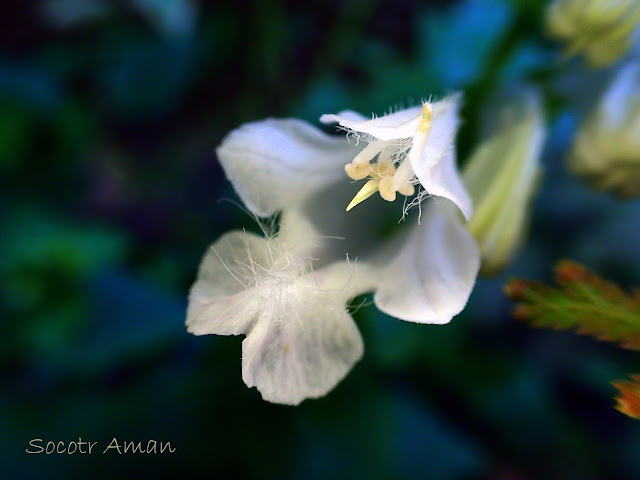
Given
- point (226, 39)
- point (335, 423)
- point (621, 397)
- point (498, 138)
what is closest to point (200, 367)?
point (335, 423)

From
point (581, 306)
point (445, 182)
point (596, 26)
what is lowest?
point (581, 306)

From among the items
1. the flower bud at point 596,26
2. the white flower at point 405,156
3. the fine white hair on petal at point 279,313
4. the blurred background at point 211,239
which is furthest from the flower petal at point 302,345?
the flower bud at point 596,26

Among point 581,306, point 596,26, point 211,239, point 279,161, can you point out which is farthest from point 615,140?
point 211,239

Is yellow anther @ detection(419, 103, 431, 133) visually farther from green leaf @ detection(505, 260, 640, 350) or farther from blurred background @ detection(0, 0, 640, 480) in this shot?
blurred background @ detection(0, 0, 640, 480)

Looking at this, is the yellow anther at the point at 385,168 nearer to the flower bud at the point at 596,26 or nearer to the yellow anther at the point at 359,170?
the yellow anther at the point at 359,170

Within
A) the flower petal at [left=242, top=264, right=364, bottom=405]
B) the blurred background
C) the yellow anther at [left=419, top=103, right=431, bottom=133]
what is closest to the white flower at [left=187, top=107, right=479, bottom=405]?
the flower petal at [left=242, top=264, right=364, bottom=405]

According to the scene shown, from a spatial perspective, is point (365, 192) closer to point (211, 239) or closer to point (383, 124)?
point (383, 124)

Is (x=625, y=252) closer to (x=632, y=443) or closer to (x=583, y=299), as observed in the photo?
(x=632, y=443)
